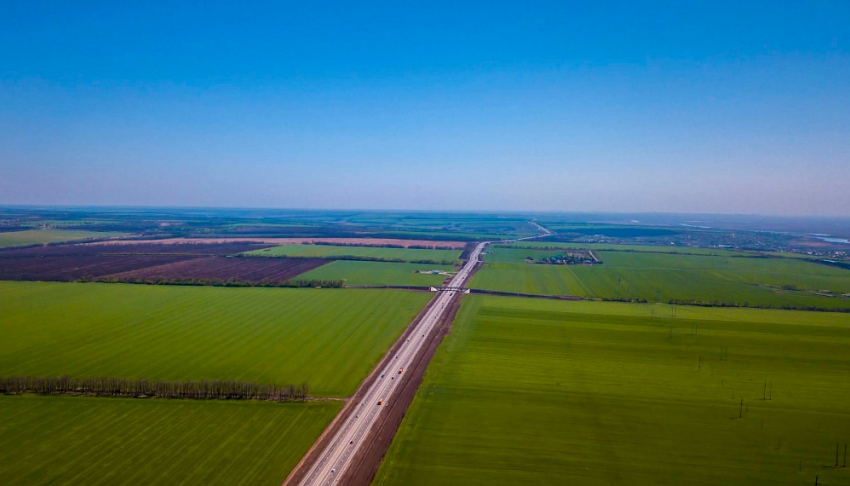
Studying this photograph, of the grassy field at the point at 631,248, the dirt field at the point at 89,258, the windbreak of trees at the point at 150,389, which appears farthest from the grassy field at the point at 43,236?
the grassy field at the point at 631,248

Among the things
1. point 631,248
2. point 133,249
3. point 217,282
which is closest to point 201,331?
point 217,282

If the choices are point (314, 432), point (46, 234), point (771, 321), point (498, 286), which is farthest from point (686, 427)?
point (46, 234)

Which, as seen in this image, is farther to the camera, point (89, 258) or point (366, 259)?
point (366, 259)

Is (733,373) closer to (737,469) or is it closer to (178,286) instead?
(737,469)

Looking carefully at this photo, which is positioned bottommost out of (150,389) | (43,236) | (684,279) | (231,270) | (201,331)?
(150,389)

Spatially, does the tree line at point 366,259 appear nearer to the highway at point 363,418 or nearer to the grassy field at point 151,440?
the highway at point 363,418

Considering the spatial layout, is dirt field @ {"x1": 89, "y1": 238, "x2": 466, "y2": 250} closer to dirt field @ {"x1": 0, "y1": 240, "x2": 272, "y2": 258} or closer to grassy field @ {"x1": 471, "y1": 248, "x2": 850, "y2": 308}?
dirt field @ {"x1": 0, "y1": 240, "x2": 272, "y2": 258}

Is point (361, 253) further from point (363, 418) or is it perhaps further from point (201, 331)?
point (363, 418)
